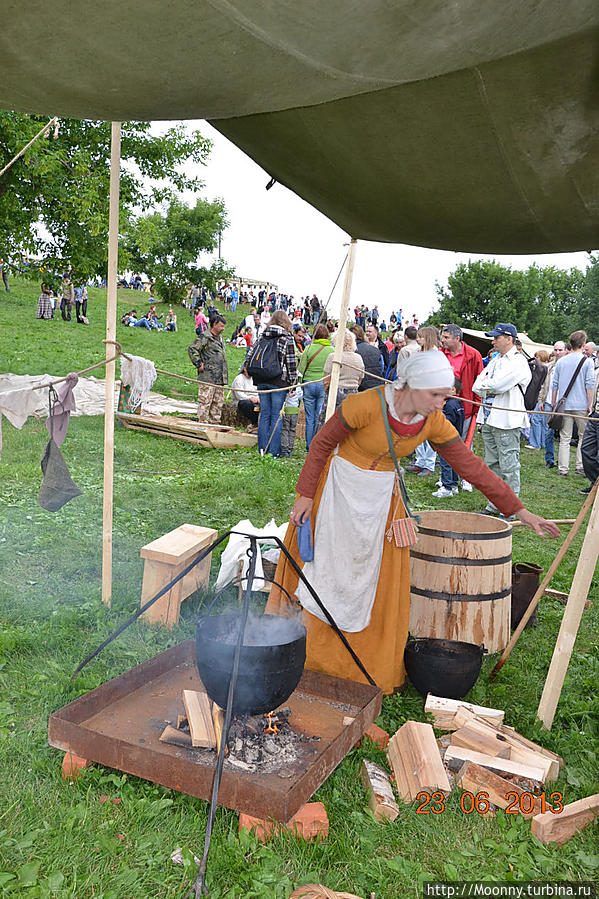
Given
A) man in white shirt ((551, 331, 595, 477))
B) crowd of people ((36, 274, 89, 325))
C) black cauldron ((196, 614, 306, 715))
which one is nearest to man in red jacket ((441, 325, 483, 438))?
man in white shirt ((551, 331, 595, 477))

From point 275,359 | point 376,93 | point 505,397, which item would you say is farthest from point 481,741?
point 275,359

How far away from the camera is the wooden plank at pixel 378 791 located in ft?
8.92

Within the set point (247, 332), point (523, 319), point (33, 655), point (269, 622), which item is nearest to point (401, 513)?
point (269, 622)

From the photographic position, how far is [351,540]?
3562 millimetres

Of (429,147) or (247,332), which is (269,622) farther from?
(247,332)

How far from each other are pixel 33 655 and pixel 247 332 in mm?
23929

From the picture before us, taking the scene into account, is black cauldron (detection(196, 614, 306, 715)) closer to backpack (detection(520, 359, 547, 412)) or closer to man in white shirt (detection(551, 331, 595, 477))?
man in white shirt (detection(551, 331, 595, 477))

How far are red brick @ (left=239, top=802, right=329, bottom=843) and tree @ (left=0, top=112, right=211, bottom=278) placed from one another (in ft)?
25.0

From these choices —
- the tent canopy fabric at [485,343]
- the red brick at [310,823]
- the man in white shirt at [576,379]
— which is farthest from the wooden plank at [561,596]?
the tent canopy fabric at [485,343]

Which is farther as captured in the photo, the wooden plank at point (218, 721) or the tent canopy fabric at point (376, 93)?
the wooden plank at point (218, 721)

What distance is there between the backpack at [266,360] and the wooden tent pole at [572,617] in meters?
5.66

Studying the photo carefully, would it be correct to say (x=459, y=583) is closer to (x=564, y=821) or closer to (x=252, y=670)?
(x=564, y=821)

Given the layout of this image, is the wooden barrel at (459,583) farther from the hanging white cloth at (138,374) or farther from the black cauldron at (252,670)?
the hanging white cloth at (138,374)
